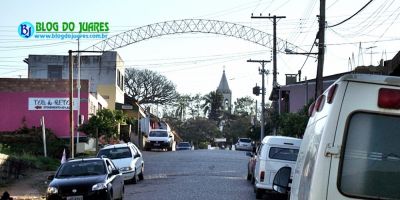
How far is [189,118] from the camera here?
418 ft

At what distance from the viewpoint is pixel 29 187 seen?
24844 mm

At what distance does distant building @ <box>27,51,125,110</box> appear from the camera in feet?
207

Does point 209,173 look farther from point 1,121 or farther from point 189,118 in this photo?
point 189,118

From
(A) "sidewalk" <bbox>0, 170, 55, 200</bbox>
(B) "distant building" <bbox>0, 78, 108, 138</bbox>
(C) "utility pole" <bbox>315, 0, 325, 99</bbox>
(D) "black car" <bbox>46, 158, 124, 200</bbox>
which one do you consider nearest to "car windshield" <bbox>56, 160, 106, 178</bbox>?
(D) "black car" <bbox>46, 158, 124, 200</bbox>

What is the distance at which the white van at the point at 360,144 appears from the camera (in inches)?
164

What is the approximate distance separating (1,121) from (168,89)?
147ft

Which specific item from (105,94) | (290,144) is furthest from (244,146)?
(290,144)

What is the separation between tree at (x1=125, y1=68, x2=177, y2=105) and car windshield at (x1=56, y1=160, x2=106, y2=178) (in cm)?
7002

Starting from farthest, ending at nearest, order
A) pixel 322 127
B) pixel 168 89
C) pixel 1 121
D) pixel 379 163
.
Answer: pixel 168 89, pixel 1 121, pixel 322 127, pixel 379 163

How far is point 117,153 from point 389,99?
23640 mm

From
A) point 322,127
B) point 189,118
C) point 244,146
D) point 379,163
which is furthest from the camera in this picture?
point 189,118

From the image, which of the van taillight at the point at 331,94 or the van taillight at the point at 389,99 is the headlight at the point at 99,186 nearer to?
the van taillight at the point at 331,94

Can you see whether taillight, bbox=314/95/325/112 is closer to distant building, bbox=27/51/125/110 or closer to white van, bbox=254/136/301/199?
white van, bbox=254/136/301/199

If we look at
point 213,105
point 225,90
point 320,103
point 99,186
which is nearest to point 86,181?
point 99,186
